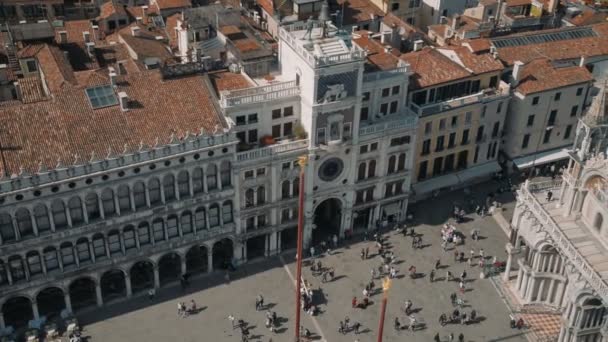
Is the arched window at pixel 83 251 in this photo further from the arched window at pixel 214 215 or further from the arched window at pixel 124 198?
the arched window at pixel 214 215

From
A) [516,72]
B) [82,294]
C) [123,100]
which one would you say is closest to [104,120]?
[123,100]

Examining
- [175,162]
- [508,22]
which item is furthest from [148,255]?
[508,22]

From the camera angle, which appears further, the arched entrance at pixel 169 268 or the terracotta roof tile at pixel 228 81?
the arched entrance at pixel 169 268

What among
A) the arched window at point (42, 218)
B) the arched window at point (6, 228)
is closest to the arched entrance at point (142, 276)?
the arched window at point (42, 218)

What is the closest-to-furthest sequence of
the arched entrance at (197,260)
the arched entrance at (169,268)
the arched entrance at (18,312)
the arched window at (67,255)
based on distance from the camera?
the arched window at (67,255)
the arched entrance at (18,312)
the arched entrance at (169,268)
the arched entrance at (197,260)

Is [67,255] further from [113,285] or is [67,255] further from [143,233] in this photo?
[113,285]

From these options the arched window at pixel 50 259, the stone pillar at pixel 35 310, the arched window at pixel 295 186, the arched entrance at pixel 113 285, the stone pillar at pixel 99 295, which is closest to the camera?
the arched window at pixel 50 259

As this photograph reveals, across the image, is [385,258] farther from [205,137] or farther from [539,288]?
[205,137]
